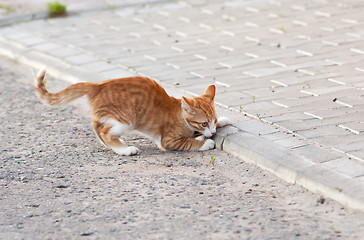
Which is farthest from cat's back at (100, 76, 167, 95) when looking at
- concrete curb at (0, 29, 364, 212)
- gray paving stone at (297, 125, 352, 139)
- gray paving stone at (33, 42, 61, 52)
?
gray paving stone at (33, 42, 61, 52)

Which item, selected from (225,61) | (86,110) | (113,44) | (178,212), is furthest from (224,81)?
(178,212)

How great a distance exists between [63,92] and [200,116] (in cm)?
124

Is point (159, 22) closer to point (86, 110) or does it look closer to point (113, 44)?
point (113, 44)

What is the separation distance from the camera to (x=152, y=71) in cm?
744

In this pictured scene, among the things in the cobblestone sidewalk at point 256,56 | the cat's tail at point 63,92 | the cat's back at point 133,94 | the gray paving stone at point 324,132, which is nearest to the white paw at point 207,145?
the cobblestone sidewalk at point 256,56

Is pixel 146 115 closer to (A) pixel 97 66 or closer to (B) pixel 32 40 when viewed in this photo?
(A) pixel 97 66

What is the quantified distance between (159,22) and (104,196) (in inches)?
223

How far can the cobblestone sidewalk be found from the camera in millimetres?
5348

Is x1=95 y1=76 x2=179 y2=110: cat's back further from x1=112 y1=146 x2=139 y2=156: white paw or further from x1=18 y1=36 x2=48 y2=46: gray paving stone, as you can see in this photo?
x1=18 y1=36 x2=48 y2=46: gray paving stone

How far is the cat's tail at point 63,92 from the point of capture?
557 cm

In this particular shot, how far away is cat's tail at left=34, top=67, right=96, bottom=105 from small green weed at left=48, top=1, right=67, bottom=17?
526cm

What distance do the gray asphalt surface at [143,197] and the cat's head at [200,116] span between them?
209 millimetres

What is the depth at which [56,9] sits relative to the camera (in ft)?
34.9

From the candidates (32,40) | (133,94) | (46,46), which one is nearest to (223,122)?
(133,94)
